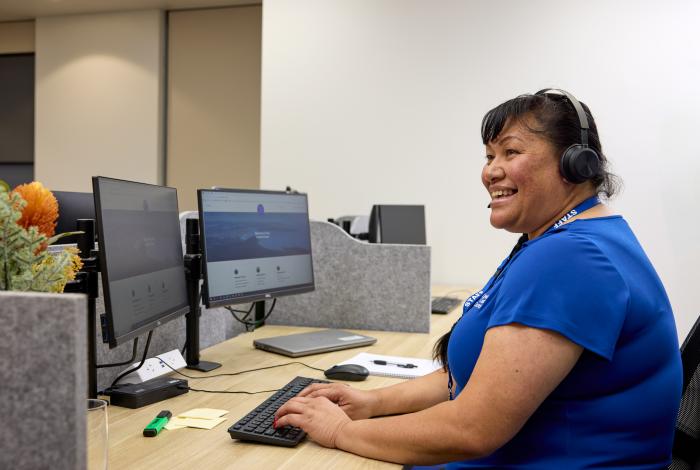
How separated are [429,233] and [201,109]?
6.53 ft

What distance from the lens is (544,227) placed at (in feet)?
3.22

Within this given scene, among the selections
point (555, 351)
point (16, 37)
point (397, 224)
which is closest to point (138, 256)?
point (555, 351)

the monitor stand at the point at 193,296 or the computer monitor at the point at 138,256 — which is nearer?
the computer monitor at the point at 138,256

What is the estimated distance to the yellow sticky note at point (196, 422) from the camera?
0.99 meters

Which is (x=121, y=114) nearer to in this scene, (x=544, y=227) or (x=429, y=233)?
Answer: (x=429, y=233)

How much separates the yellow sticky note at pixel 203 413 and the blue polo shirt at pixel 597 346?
0.47 m

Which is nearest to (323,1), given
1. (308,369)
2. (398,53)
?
(398,53)

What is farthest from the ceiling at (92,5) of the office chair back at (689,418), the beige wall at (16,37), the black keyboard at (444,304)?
the office chair back at (689,418)

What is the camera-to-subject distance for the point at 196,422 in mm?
1006

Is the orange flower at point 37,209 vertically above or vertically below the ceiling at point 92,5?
below

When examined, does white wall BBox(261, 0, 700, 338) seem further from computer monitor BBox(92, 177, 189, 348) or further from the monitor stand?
computer monitor BBox(92, 177, 189, 348)

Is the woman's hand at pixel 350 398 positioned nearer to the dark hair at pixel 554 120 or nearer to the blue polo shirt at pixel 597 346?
the blue polo shirt at pixel 597 346

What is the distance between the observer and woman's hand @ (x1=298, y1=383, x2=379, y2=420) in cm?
103

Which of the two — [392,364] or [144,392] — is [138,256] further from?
[392,364]
